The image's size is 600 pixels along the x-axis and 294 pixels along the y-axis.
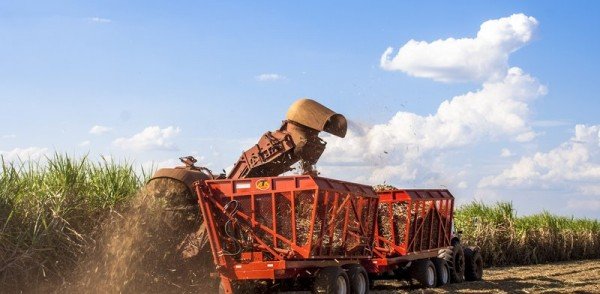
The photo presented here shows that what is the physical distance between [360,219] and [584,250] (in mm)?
22477

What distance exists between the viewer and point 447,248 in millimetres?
20188

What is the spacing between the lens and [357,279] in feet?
47.8

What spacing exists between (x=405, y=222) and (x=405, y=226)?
102mm

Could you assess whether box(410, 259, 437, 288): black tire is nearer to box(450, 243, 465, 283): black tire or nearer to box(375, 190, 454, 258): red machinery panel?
box(375, 190, 454, 258): red machinery panel

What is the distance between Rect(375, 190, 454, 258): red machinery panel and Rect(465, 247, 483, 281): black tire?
6.93ft

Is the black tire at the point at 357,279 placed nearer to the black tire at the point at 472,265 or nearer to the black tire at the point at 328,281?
the black tire at the point at 328,281

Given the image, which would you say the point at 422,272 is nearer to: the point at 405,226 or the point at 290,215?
the point at 405,226

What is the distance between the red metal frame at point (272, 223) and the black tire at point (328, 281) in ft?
0.46

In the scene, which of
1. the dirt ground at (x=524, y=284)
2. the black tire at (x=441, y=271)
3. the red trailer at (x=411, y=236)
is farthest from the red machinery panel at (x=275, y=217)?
the black tire at (x=441, y=271)

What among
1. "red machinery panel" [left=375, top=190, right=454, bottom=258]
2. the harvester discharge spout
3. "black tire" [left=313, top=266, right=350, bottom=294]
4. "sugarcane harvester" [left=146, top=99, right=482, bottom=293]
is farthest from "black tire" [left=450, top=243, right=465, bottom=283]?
"black tire" [left=313, top=266, right=350, bottom=294]

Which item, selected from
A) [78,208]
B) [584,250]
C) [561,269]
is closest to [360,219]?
[78,208]

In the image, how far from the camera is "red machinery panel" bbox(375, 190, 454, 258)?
17.9 metres

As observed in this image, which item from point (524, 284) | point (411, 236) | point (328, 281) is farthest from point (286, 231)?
point (524, 284)

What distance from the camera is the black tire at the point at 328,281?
13.6 metres
